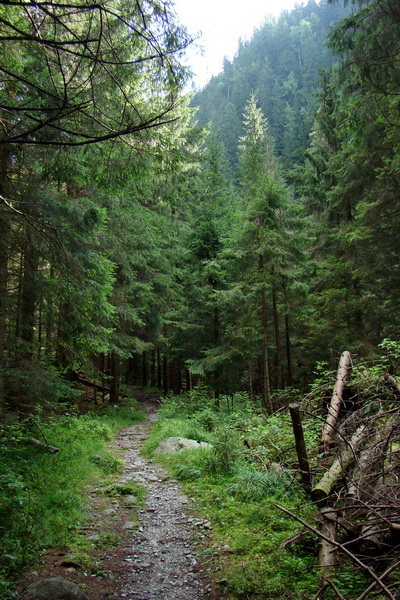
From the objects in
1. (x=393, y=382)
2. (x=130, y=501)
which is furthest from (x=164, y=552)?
(x=393, y=382)

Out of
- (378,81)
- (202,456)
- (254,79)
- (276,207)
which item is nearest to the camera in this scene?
(202,456)

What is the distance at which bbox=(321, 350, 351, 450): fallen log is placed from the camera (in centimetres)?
469

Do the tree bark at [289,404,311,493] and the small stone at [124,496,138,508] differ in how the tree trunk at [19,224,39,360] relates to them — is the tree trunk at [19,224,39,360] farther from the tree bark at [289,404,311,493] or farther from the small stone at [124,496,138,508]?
the tree bark at [289,404,311,493]

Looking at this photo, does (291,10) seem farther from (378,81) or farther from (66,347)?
(66,347)

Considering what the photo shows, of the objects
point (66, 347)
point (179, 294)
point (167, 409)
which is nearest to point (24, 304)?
point (66, 347)

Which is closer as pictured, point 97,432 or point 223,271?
point 97,432

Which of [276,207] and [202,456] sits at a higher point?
[276,207]

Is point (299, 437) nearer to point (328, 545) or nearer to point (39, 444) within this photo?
point (328, 545)

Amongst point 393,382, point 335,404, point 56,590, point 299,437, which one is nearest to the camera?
point 56,590

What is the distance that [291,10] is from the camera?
100625 mm

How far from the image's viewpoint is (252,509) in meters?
5.10

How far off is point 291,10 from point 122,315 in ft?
408

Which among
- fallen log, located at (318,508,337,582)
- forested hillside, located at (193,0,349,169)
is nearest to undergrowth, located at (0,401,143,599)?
fallen log, located at (318,508,337,582)

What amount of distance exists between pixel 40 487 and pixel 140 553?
1.99 metres
